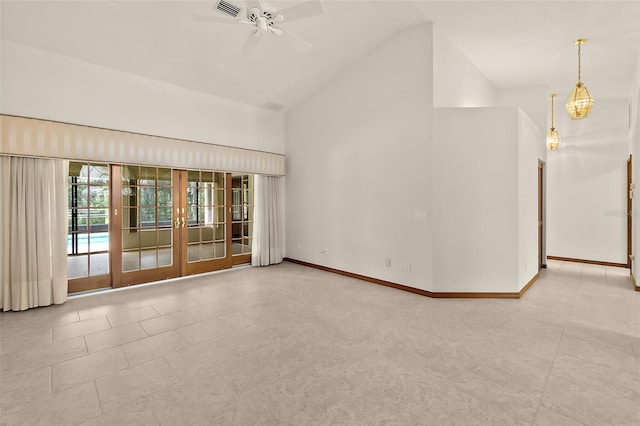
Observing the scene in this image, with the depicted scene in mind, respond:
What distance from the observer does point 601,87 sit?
5.94 meters

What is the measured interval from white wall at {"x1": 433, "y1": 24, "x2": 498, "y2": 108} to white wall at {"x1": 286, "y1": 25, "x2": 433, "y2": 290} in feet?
0.44

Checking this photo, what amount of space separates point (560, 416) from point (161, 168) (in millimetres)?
5842

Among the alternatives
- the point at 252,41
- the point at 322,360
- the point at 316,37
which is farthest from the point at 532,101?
the point at 322,360

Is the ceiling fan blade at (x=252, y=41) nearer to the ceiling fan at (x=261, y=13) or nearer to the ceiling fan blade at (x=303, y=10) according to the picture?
the ceiling fan at (x=261, y=13)

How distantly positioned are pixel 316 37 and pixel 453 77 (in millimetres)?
2231

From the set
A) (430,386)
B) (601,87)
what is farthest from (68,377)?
(601,87)

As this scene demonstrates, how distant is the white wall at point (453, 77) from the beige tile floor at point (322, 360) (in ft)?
10.1

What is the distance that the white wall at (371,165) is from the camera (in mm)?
4527

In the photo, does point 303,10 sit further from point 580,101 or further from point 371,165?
point 580,101

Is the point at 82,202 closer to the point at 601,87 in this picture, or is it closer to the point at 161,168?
the point at 161,168

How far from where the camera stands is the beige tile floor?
6.68 feet

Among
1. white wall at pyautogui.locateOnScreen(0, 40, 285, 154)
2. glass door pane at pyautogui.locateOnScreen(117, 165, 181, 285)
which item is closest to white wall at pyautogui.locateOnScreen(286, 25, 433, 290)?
white wall at pyautogui.locateOnScreen(0, 40, 285, 154)

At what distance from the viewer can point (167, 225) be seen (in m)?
5.36

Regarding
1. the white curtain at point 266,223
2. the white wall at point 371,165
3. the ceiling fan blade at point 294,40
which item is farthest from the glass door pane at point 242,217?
the ceiling fan blade at point 294,40
